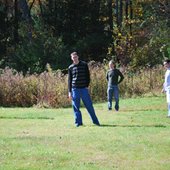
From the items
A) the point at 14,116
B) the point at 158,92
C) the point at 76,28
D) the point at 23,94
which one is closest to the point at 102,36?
the point at 76,28

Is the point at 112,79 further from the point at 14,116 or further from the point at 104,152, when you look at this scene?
the point at 104,152

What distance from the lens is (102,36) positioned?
4178cm

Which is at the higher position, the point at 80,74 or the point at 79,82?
the point at 80,74

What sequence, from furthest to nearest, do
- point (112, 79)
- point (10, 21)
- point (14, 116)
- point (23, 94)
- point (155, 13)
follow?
point (10, 21) → point (155, 13) → point (23, 94) → point (112, 79) → point (14, 116)

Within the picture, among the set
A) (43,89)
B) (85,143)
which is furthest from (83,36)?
→ (85,143)

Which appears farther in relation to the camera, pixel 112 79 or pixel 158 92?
pixel 158 92

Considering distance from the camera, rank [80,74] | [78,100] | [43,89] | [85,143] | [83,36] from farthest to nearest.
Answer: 1. [83,36]
2. [43,89]
3. [78,100]
4. [80,74]
5. [85,143]

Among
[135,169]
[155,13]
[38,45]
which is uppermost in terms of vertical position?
[155,13]

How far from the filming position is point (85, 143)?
37.2 feet

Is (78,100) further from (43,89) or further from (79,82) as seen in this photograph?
(43,89)

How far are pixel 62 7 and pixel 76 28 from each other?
2026 mm

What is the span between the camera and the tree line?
37.1 m

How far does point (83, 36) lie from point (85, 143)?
30166mm

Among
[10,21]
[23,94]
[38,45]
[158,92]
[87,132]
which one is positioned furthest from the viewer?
[10,21]
